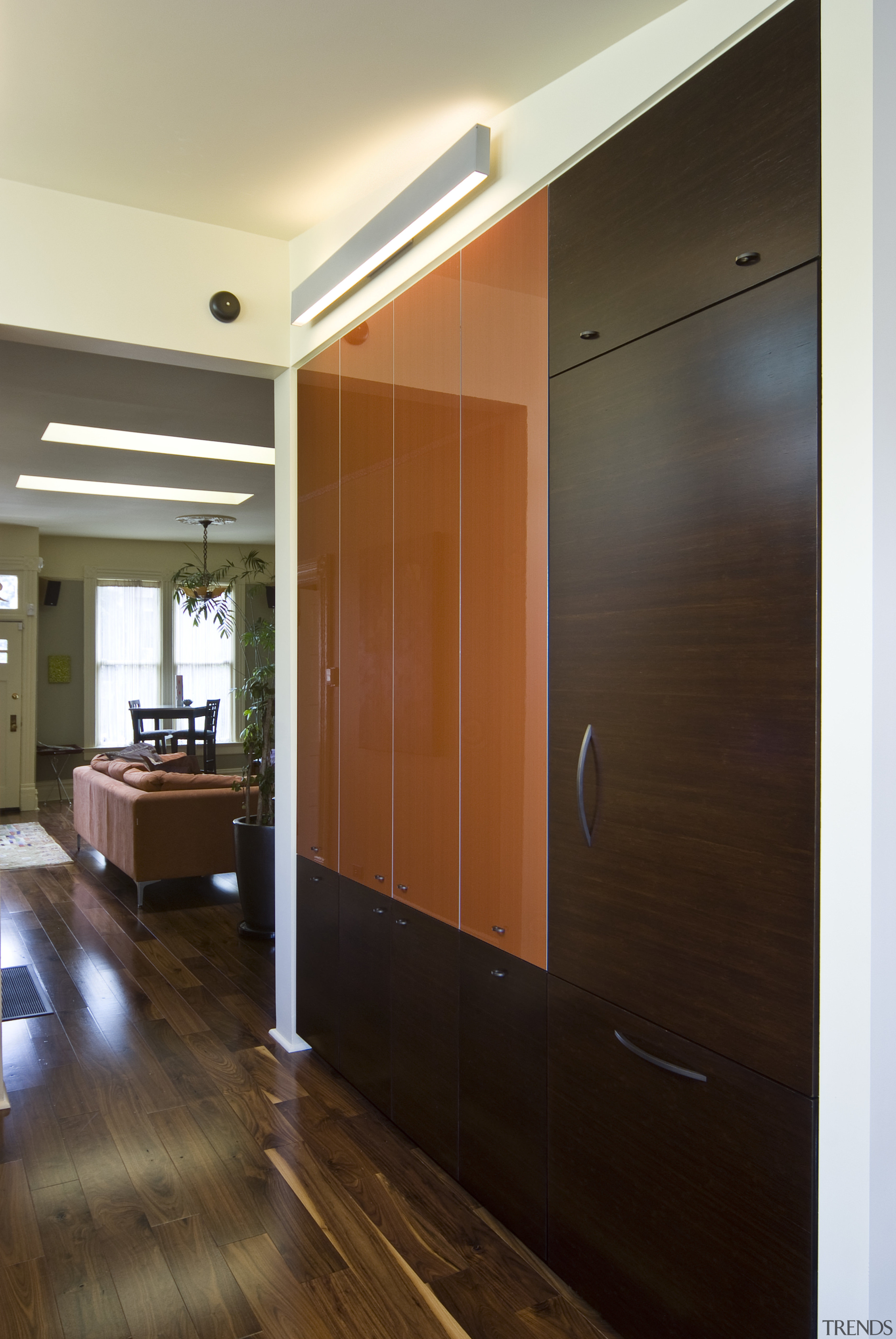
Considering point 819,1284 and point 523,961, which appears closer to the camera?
point 819,1284

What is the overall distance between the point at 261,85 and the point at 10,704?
8.44m

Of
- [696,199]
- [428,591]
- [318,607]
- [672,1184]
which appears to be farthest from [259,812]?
[696,199]

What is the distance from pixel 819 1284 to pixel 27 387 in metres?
4.88

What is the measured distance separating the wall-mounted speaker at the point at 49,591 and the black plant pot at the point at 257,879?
6200 mm

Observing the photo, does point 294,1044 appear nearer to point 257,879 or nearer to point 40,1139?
point 40,1139

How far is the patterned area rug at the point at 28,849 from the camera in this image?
286 inches

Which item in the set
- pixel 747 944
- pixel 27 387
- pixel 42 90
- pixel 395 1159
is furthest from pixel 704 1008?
pixel 27 387

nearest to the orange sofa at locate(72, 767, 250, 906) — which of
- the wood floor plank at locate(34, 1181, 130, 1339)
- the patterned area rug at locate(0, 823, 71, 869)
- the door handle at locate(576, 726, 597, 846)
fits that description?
the patterned area rug at locate(0, 823, 71, 869)

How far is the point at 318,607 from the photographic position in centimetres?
343

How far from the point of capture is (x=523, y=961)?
2293 mm

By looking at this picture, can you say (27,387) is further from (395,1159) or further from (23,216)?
(395,1159)

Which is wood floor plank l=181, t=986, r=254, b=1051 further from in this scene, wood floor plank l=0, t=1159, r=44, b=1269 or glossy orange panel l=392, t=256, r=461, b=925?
glossy orange panel l=392, t=256, r=461, b=925

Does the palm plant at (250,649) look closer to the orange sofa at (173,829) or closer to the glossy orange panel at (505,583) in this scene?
the orange sofa at (173,829)

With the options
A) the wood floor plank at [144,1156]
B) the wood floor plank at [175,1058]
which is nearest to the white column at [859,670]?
the wood floor plank at [144,1156]
